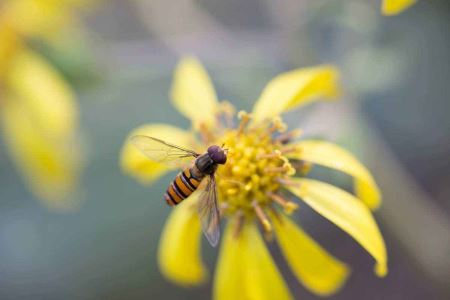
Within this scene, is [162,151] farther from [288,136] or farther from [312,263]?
[312,263]

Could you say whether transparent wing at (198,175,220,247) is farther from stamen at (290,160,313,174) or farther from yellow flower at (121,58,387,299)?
stamen at (290,160,313,174)

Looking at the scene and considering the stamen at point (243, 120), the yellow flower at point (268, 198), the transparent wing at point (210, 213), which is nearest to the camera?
the transparent wing at point (210, 213)

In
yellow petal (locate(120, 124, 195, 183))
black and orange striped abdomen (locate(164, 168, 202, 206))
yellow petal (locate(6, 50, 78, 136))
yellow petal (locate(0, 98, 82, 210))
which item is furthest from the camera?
yellow petal (locate(0, 98, 82, 210))

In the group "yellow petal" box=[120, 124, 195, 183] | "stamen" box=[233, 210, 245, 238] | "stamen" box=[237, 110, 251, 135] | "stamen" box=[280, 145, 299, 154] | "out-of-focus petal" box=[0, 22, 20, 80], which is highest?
"out-of-focus petal" box=[0, 22, 20, 80]

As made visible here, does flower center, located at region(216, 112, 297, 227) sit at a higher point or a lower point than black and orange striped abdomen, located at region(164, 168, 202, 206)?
higher

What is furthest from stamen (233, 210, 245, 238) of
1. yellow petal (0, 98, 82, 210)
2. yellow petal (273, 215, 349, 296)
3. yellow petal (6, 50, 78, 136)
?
yellow petal (0, 98, 82, 210)

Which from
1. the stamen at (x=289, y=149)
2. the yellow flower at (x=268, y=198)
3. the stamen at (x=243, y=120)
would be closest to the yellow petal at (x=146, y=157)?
the yellow flower at (x=268, y=198)

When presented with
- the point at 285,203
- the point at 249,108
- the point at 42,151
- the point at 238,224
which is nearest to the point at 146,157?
the point at 238,224

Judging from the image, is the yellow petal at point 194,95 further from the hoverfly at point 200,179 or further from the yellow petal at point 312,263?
the yellow petal at point 312,263
